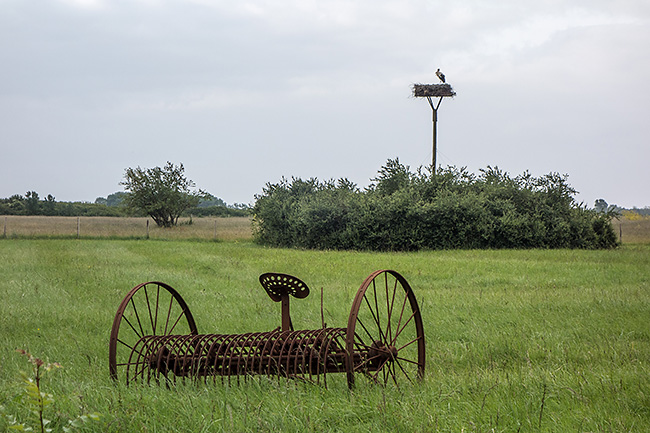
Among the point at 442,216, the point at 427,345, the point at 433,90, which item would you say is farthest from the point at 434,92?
the point at 427,345

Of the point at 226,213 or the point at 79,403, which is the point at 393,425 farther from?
the point at 226,213

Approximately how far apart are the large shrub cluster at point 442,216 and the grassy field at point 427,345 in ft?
26.6

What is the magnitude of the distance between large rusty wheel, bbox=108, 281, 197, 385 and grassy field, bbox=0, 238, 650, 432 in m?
0.22

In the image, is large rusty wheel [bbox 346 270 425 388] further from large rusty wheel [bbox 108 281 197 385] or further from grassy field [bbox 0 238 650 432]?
large rusty wheel [bbox 108 281 197 385]

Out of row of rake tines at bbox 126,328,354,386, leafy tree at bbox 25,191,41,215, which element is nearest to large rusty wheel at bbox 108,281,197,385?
row of rake tines at bbox 126,328,354,386

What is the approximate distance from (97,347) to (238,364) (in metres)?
3.21

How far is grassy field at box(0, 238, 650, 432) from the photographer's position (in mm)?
3988

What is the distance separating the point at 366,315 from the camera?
9.01m

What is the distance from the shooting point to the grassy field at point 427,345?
3.99m

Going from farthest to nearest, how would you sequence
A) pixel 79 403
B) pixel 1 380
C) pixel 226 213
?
pixel 226 213
pixel 1 380
pixel 79 403

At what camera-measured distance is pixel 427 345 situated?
7141 millimetres

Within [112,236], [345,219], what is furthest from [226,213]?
[345,219]

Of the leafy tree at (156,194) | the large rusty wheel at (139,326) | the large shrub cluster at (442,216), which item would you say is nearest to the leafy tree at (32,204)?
the leafy tree at (156,194)

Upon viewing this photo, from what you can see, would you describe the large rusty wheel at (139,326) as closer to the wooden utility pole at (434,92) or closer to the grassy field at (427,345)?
the grassy field at (427,345)
